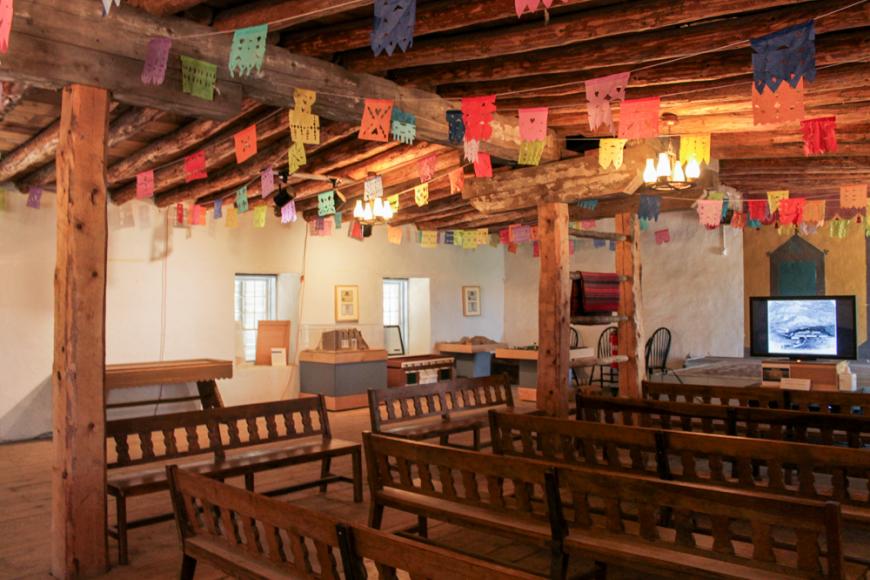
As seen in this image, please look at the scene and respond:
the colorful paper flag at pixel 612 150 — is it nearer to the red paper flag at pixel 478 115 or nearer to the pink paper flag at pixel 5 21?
the red paper flag at pixel 478 115

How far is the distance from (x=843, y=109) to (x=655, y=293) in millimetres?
7389

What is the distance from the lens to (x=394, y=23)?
119 inches

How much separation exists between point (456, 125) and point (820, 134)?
7.96 ft

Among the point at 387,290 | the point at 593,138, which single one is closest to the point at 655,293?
the point at 387,290

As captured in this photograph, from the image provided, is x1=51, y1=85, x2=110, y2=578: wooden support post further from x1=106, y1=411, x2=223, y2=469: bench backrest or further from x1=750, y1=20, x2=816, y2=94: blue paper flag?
x1=750, y1=20, x2=816, y2=94: blue paper flag

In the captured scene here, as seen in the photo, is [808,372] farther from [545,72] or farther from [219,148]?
[219,148]

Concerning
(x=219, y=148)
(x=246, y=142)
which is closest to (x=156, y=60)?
(x=246, y=142)

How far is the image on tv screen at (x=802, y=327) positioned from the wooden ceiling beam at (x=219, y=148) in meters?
4.81

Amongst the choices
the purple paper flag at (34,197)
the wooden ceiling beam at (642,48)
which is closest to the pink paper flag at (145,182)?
the purple paper flag at (34,197)

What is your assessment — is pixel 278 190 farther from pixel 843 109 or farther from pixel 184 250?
pixel 843 109

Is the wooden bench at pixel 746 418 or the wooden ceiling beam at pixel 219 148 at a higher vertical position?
the wooden ceiling beam at pixel 219 148

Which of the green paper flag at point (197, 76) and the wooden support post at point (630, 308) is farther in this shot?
the wooden support post at point (630, 308)

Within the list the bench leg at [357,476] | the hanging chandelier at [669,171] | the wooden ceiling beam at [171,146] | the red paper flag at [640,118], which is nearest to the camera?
the red paper flag at [640,118]

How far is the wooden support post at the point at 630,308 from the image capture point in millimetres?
6801
